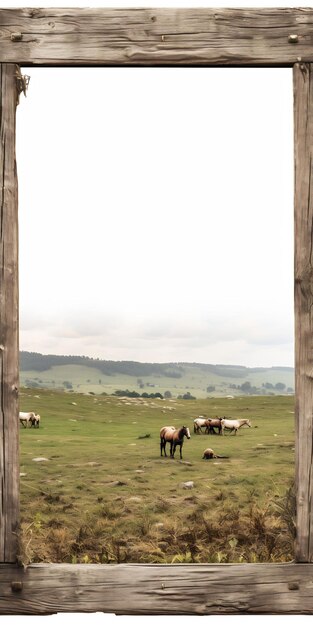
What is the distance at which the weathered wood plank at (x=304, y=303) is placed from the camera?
21.3 feet

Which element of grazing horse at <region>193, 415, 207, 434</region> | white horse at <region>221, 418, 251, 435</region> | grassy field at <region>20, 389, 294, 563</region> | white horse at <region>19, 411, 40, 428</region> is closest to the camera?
grassy field at <region>20, 389, 294, 563</region>

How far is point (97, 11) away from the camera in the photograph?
6730mm

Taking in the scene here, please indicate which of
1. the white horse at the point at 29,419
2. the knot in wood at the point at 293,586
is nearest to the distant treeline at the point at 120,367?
the white horse at the point at 29,419

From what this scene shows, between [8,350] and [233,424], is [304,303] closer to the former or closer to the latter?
[8,350]

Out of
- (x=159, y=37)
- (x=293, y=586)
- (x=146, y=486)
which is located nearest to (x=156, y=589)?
(x=293, y=586)

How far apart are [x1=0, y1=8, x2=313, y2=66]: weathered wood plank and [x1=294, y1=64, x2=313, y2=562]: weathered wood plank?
16.1 inches

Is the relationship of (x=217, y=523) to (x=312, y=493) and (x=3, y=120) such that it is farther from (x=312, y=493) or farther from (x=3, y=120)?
(x=3, y=120)

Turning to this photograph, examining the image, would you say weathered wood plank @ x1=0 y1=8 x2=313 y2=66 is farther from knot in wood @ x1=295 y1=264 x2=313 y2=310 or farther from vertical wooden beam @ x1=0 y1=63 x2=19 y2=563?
knot in wood @ x1=295 y1=264 x2=313 y2=310

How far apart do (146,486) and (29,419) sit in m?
1.85

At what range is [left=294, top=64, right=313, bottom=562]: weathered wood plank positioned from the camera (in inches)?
256

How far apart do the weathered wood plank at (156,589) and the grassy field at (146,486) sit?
295 mm

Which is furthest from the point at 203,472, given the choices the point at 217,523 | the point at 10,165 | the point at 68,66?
the point at 68,66

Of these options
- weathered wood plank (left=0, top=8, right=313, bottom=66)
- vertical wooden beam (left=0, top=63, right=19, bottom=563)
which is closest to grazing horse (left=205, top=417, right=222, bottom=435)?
vertical wooden beam (left=0, top=63, right=19, bottom=563)

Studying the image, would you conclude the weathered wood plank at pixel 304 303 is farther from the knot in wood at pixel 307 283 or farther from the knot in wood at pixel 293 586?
the knot in wood at pixel 293 586
